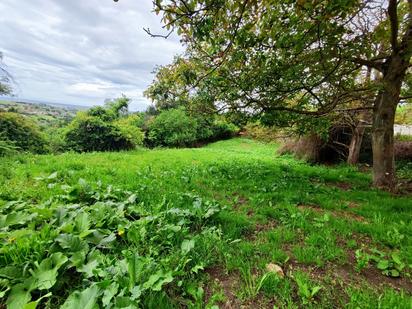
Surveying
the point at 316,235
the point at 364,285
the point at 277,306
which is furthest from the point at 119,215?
the point at 364,285

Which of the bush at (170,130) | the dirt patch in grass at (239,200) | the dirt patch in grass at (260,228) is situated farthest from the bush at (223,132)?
the dirt patch in grass at (260,228)

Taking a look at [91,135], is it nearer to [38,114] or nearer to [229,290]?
[229,290]

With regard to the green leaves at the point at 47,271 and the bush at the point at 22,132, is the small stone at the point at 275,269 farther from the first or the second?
the bush at the point at 22,132

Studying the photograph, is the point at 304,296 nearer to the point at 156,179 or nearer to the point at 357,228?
the point at 357,228

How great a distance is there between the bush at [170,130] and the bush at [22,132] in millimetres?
13760

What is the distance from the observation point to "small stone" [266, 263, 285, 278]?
2.21 metres

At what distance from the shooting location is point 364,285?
213cm

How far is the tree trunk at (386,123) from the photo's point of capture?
17.1ft

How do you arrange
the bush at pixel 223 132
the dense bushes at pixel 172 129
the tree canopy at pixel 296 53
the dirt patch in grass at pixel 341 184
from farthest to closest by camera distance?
the bush at pixel 223 132, the dense bushes at pixel 172 129, the dirt patch in grass at pixel 341 184, the tree canopy at pixel 296 53

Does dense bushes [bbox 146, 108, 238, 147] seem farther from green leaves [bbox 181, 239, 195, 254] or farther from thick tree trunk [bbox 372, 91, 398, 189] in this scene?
green leaves [bbox 181, 239, 195, 254]

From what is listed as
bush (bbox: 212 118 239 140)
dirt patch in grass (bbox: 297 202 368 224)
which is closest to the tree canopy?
dirt patch in grass (bbox: 297 202 368 224)

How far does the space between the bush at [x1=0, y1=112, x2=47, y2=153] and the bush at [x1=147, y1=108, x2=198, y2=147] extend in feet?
45.1

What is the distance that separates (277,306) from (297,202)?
9.06 feet

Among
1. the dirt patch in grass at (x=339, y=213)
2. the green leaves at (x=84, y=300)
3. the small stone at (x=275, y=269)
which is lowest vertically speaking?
the dirt patch in grass at (x=339, y=213)
